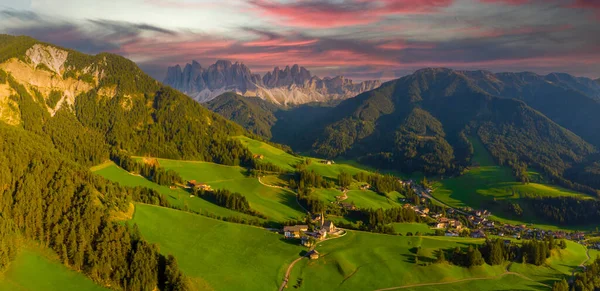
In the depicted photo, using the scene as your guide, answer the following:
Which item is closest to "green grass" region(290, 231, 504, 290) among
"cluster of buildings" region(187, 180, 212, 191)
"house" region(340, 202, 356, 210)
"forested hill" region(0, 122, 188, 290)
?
"forested hill" region(0, 122, 188, 290)

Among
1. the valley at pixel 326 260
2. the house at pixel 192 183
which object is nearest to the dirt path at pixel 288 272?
the valley at pixel 326 260

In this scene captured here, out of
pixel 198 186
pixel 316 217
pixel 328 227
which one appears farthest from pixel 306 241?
pixel 198 186

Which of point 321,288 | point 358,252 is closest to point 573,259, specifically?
point 358,252

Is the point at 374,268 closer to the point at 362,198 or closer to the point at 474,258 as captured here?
the point at 474,258

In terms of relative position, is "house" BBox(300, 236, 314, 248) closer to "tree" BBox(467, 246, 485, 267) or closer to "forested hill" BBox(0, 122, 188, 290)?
"forested hill" BBox(0, 122, 188, 290)

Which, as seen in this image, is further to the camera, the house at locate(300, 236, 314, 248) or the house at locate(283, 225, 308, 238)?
the house at locate(283, 225, 308, 238)

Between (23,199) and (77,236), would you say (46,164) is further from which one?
(77,236)

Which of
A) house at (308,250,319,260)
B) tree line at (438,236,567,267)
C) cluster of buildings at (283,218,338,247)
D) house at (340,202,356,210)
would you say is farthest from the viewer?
house at (340,202,356,210)
